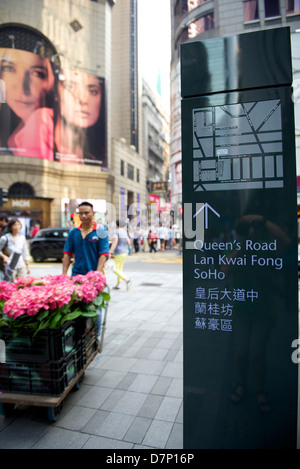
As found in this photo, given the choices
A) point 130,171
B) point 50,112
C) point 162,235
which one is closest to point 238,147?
point 162,235

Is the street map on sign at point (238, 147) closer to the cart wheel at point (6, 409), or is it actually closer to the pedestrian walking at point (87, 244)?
the pedestrian walking at point (87, 244)

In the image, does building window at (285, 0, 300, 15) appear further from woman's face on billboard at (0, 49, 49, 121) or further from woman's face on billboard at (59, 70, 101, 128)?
woman's face on billboard at (59, 70, 101, 128)

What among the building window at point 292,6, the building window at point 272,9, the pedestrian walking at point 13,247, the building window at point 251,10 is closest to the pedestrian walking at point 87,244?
the building window at point 251,10

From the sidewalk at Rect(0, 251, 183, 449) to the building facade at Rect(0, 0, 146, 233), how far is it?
23844 millimetres

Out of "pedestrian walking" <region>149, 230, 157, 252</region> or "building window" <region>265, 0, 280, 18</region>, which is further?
"pedestrian walking" <region>149, 230, 157, 252</region>

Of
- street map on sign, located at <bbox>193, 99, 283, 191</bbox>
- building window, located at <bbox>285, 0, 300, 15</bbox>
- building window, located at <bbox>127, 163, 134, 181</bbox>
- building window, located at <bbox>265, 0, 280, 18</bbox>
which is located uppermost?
building window, located at <bbox>127, 163, 134, 181</bbox>

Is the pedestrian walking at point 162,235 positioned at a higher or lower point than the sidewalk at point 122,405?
higher

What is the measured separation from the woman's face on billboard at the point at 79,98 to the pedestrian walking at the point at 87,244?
1196 inches

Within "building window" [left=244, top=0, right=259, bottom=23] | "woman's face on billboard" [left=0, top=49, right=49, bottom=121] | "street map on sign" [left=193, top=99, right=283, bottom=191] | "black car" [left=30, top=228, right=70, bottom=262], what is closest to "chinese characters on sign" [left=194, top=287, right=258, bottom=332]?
"street map on sign" [left=193, top=99, right=283, bottom=191]

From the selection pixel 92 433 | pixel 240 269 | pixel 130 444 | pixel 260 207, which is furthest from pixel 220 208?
pixel 92 433

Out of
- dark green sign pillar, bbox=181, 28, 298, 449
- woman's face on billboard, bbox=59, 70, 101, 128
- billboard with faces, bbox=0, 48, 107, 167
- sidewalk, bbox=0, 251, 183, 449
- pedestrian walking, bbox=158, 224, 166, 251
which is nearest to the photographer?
dark green sign pillar, bbox=181, 28, 298, 449

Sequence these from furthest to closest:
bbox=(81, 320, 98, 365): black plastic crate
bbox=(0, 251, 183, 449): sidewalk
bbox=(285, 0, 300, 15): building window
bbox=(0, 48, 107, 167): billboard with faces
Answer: bbox=(0, 48, 107, 167): billboard with faces
bbox=(81, 320, 98, 365): black plastic crate
bbox=(0, 251, 183, 449): sidewalk
bbox=(285, 0, 300, 15): building window

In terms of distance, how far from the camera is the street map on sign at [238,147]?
186 cm

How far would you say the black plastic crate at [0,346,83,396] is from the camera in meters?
2.60
